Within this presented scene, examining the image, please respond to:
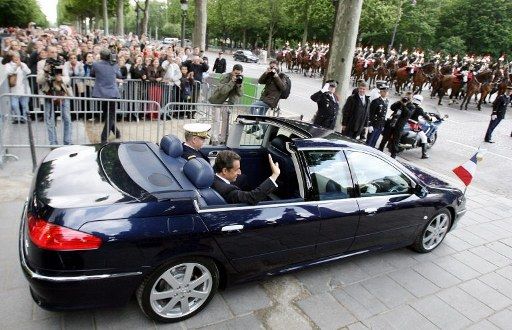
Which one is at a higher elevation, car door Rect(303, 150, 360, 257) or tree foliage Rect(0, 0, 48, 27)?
tree foliage Rect(0, 0, 48, 27)

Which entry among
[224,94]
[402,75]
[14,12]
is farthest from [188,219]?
[14,12]

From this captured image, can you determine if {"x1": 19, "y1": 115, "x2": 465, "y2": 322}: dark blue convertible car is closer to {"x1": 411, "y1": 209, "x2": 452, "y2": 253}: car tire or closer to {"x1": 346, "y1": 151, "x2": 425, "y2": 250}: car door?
{"x1": 346, "y1": 151, "x2": 425, "y2": 250}: car door

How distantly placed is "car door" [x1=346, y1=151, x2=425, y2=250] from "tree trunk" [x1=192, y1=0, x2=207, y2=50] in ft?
38.5

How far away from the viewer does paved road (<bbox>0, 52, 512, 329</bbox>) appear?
A: 329cm

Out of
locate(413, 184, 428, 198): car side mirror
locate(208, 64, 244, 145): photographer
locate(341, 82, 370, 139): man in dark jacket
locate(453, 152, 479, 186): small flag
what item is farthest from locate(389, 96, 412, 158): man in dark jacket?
locate(413, 184, 428, 198): car side mirror

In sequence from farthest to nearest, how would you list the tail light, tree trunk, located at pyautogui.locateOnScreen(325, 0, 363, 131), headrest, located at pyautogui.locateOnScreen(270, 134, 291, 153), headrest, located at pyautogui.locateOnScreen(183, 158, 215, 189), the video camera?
tree trunk, located at pyautogui.locateOnScreen(325, 0, 363, 131), the video camera, headrest, located at pyautogui.locateOnScreen(270, 134, 291, 153), headrest, located at pyautogui.locateOnScreen(183, 158, 215, 189), the tail light

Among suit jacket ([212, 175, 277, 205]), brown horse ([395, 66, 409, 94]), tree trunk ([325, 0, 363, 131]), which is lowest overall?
suit jacket ([212, 175, 277, 205])

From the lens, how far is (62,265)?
2.66 metres

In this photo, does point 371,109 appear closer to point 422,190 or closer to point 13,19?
point 422,190

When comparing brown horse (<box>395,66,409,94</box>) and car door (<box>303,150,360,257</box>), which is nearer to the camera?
car door (<box>303,150,360,257</box>)

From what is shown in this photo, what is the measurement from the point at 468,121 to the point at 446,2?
45664mm

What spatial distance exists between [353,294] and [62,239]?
2.85 m

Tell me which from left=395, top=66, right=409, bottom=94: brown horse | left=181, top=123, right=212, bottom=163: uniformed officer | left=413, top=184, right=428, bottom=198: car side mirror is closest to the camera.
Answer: left=181, top=123, right=212, bottom=163: uniformed officer

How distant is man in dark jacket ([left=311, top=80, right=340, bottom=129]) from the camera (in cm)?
809
